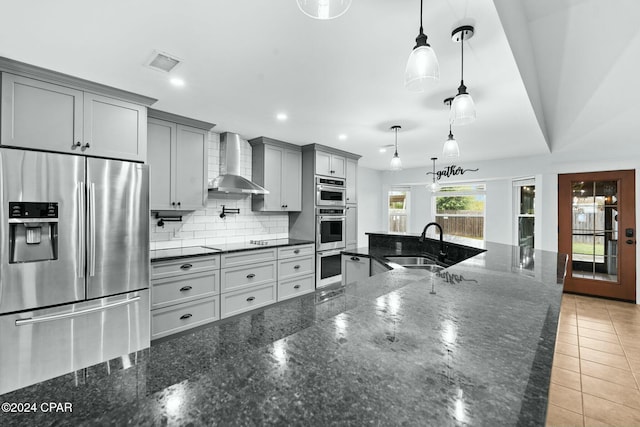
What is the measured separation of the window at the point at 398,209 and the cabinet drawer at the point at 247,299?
404 centimetres

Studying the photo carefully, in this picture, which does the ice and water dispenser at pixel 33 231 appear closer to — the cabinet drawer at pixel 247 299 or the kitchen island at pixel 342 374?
the cabinet drawer at pixel 247 299

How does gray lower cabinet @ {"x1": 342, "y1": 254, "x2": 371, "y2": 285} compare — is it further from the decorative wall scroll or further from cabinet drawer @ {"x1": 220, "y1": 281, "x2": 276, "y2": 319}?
the decorative wall scroll

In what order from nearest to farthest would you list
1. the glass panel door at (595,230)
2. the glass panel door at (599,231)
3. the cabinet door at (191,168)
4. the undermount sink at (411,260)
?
the undermount sink at (411,260), the cabinet door at (191,168), the glass panel door at (599,231), the glass panel door at (595,230)

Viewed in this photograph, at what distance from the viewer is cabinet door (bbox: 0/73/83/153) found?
6.40 feet

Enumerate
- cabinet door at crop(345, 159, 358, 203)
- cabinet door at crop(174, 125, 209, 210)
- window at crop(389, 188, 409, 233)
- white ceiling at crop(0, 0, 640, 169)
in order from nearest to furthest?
white ceiling at crop(0, 0, 640, 169), cabinet door at crop(174, 125, 209, 210), cabinet door at crop(345, 159, 358, 203), window at crop(389, 188, 409, 233)

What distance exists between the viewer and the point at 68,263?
2047 mm

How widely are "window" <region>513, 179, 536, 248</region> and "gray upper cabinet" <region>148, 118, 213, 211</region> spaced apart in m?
5.46

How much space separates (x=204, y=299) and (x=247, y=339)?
2510 millimetres

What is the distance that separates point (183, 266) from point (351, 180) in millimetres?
3191

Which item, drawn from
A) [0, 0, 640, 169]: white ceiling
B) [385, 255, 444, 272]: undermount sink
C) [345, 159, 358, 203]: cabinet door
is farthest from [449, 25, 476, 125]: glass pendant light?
[345, 159, 358, 203]: cabinet door

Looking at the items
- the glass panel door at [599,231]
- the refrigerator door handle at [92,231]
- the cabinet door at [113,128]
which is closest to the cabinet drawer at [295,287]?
the refrigerator door handle at [92,231]

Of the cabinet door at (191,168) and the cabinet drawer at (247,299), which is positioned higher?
the cabinet door at (191,168)

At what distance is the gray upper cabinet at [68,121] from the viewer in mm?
1970

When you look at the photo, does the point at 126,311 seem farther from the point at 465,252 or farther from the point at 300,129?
the point at 465,252
